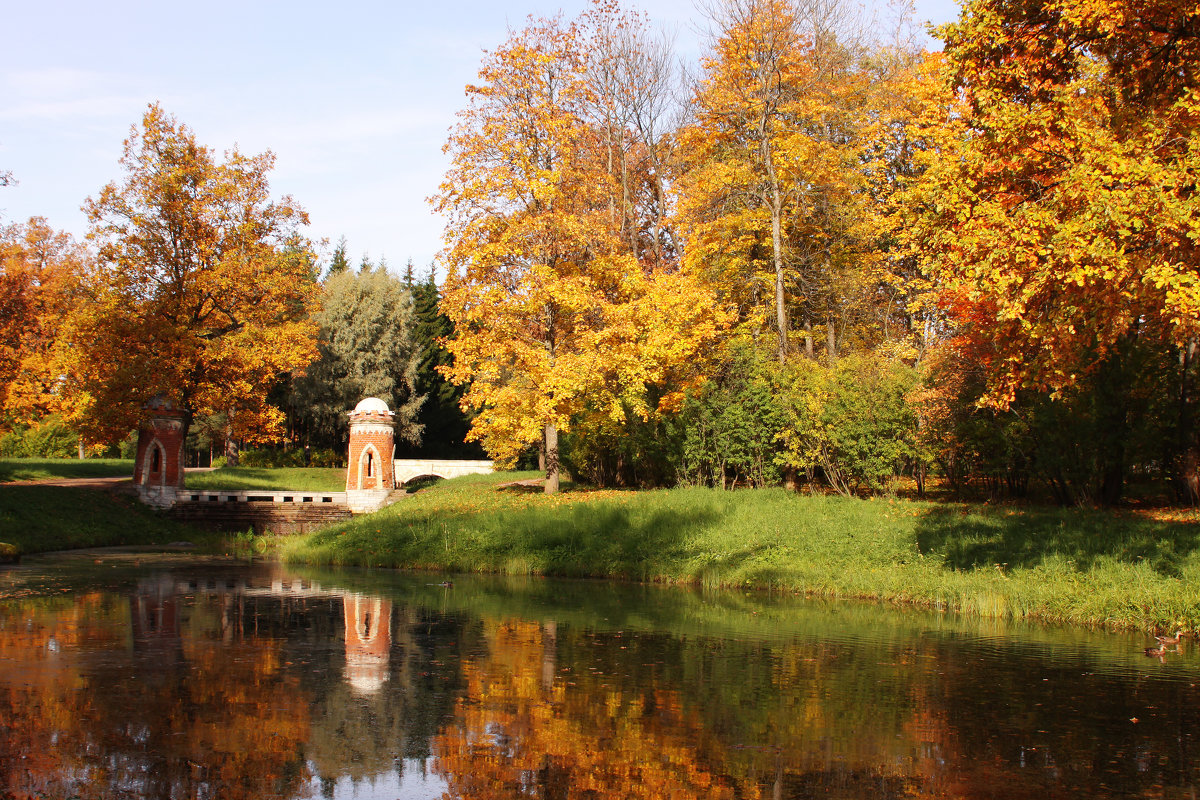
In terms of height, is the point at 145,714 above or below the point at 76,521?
below

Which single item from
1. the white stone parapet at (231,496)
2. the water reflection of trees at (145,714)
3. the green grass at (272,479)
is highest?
the green grass at (272,479)

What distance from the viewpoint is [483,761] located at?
7.12 meters

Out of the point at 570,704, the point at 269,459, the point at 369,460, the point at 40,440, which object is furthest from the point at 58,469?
the point at 570,704

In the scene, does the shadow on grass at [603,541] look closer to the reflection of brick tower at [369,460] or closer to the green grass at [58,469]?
the reflection of brick tower at [369,460]

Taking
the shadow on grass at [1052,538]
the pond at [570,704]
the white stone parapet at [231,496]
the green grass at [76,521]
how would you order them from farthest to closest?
the white stone parapet at [231,496] < the green grass at [76,521] < the shadow on grass at [1052,538] < the pond at [570,704]

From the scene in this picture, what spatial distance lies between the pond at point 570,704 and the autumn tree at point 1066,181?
4900mm

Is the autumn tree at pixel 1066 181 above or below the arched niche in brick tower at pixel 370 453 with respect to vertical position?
above

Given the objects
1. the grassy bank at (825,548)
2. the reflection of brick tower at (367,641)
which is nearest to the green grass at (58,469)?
the grassy bank at (825,548)

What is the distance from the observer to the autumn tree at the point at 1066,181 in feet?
41.2

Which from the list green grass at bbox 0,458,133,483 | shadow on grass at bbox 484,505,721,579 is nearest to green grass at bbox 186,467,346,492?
green grass at bbox 0,458,133,483

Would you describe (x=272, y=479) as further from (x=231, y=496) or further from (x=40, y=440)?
(x=40, y=440)

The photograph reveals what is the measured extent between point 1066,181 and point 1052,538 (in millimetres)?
7544

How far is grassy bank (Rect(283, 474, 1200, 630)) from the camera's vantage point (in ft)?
50.5

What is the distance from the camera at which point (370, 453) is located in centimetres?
3403
